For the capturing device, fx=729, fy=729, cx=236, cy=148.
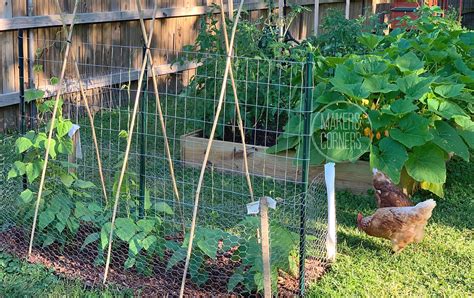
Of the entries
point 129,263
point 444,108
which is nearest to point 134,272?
point 129,263

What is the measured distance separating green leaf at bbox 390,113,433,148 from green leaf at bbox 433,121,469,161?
0.23 metres

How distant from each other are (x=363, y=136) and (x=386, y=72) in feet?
2.02

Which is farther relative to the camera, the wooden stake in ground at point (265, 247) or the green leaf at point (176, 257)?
the green leaf at point (176, 257)

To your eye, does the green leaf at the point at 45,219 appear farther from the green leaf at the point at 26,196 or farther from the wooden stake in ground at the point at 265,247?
the wooden stake in ground at the point at 265,247

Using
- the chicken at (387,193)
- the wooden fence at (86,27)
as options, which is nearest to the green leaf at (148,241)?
the chicken at (387,193)

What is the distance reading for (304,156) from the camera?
393cm

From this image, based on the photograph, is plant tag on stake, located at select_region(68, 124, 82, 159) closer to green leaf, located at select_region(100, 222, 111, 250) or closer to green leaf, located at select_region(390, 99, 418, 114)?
green leaf, located at select_region(100, 222, 111, 250)

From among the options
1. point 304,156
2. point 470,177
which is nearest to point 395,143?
point 470,177

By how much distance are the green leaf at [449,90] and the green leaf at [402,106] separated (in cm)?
44

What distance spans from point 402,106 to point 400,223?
1.17 m

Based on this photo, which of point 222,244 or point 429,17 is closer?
point 222,244

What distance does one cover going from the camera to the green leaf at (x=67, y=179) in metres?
4.66

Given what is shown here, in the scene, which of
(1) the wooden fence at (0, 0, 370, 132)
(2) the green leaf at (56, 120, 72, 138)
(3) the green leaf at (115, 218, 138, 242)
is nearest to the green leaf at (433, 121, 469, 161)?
(3) the green leaf at (115, 218, 138, 242)

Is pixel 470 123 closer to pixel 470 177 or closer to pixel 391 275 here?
pixel 470 177
